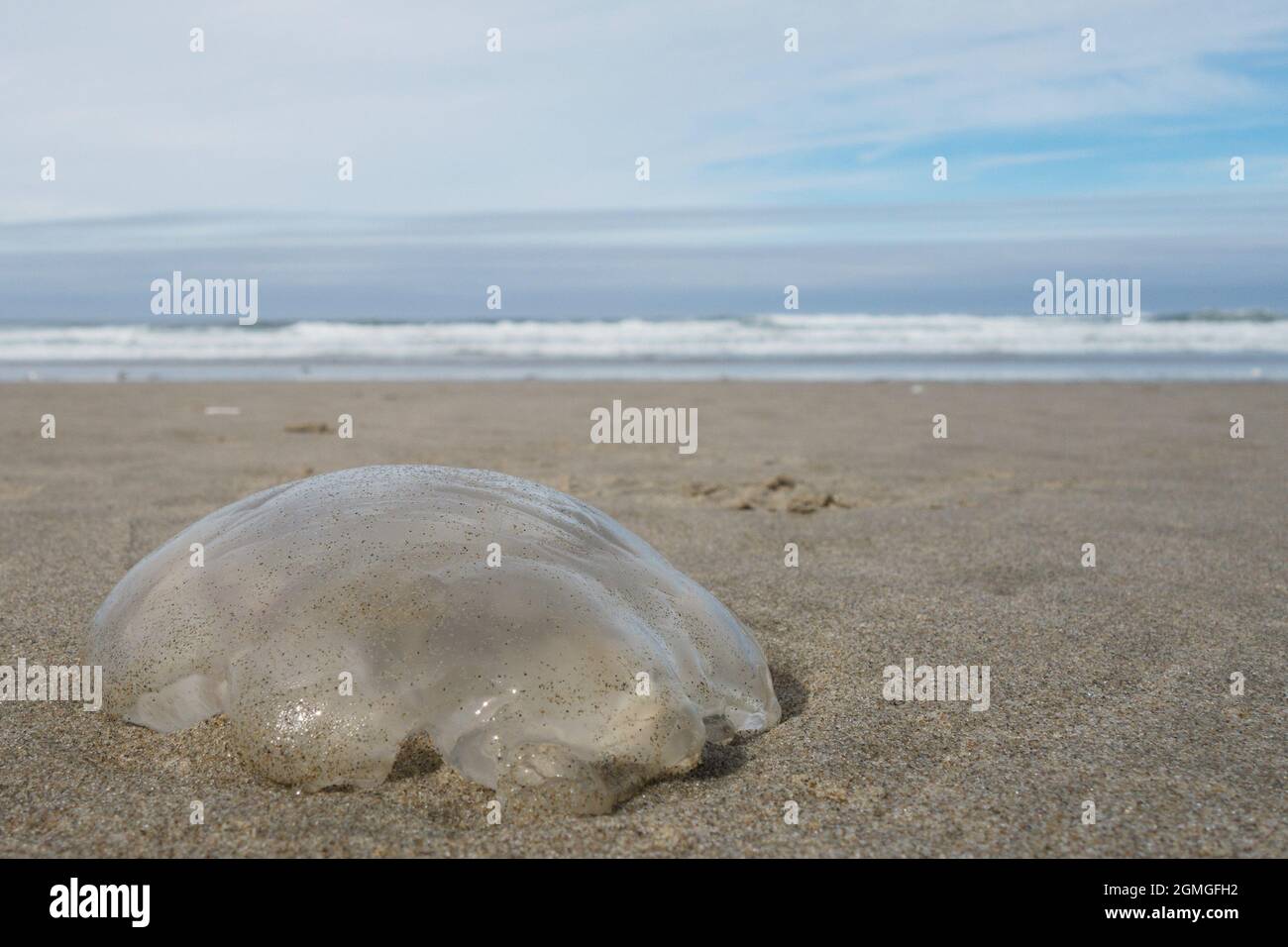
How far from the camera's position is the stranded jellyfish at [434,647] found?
5.91ft

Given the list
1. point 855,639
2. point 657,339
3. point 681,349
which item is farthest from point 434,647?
point 657,339

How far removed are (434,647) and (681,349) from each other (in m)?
17.0

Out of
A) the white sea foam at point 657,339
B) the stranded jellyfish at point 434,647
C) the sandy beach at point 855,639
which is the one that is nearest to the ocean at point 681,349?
the white sea foam at point 657,339

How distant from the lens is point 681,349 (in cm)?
1861

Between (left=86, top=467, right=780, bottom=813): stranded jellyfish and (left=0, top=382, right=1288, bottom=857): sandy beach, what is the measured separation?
0.07m

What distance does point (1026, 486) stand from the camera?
527 centimetres

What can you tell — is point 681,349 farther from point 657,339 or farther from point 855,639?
point 855,639

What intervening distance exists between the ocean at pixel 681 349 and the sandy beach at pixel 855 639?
695cm

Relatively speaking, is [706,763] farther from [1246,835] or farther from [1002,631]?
[1002,631]

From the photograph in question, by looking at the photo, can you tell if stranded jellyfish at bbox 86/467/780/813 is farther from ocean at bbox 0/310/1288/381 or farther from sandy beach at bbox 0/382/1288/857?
ocean at bbox 0/310/1288/381

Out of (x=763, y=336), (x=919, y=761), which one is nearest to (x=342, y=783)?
(x=919, y=761)

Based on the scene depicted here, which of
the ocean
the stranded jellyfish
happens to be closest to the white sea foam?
A: the ocean

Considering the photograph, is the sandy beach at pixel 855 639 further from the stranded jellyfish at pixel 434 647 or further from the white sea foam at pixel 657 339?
the white sea foam at pixel 657 339

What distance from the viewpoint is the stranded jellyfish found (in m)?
1.80
